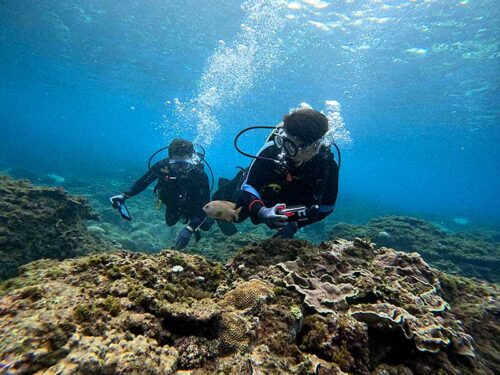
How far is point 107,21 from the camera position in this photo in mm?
21953

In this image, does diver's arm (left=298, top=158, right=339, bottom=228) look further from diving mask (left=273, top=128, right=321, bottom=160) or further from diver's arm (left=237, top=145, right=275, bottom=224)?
diver's arm (left=237, top=145, right=275, bottom=224)

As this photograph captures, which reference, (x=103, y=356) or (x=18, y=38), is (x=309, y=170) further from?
→ (x=18, y=38)

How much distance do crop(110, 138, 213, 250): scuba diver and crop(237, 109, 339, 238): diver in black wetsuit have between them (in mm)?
3505

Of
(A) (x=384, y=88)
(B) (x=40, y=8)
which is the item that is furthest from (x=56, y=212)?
(A) (x=384, y=88)

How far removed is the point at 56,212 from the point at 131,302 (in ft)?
20.2

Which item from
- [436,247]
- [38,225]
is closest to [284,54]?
[436,247]

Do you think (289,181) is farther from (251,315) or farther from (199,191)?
(199,191)

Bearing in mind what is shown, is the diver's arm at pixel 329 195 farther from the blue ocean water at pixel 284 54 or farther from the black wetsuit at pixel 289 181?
the blue ocean water at pixel 284 54

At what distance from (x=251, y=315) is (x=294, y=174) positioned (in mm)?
2819

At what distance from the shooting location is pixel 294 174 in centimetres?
455

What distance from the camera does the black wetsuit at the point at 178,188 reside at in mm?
8188

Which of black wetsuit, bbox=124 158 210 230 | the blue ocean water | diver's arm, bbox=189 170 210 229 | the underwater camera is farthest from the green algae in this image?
the blue ocean water

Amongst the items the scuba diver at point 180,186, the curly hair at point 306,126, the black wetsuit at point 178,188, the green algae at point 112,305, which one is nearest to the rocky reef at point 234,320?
the green algae at point 112,305

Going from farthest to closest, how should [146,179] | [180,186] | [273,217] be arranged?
[146,179]
[180,186]
[273,217]
